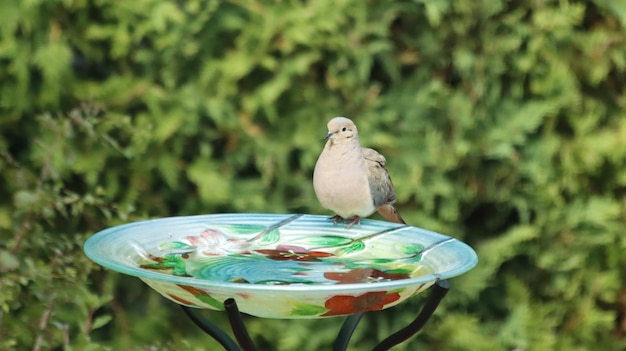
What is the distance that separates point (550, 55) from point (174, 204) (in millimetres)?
1837

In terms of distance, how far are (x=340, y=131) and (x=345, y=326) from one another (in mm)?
598

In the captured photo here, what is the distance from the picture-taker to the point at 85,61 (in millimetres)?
3855

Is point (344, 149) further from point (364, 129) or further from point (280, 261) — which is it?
point (364, 129)

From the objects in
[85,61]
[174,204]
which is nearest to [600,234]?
[174,204]

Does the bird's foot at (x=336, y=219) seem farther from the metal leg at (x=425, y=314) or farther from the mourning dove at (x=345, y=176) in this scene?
the metal leg at (x=425, y=314)

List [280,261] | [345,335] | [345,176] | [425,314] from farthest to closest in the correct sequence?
[345,335] → [345,176] → [280,261] → [425,314]

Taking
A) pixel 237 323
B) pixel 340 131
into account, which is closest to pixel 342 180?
pixel 340 131

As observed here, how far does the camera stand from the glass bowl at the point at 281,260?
1666mm

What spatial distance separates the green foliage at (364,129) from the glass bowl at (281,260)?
118 centimetres

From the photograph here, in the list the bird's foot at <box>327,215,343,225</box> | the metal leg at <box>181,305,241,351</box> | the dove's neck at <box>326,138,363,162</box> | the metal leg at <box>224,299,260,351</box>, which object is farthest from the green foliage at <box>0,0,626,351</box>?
the metal leg at <box>224,299,260,351</box>

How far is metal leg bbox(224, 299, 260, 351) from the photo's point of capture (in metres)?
1.70

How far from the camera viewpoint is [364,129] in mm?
3736

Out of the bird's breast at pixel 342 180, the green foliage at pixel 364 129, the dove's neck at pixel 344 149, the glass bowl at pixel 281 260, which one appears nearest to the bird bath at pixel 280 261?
the glass bowl at pixel 281 260

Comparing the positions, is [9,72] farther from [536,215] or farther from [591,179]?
[591,179]
